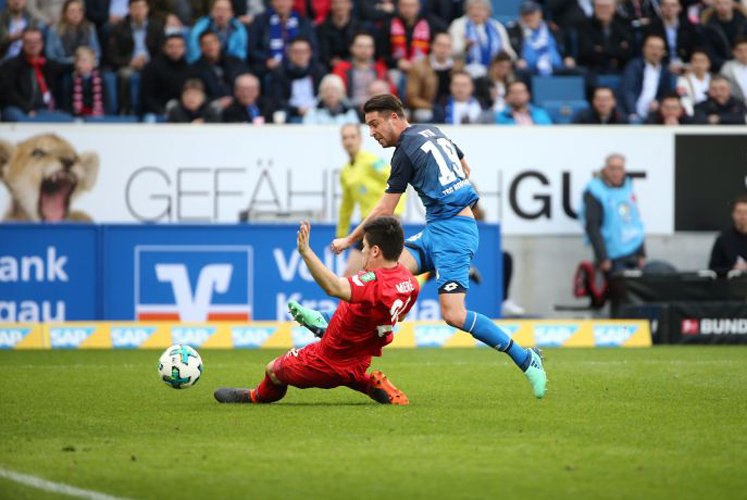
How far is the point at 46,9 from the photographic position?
774 inches

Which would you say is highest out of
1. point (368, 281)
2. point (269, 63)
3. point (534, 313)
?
point (269, 63)

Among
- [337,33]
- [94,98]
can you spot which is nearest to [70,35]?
[94,98]

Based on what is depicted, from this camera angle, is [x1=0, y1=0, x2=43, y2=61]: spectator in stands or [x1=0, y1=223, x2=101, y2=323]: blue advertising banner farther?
[x1=0, y1=0, x2=43, y2=61]: spectator in stands

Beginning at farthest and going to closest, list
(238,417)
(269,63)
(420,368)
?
1. (269,63)
2. (420,368)
3. (238,417)

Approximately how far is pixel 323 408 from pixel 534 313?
28.8 ft

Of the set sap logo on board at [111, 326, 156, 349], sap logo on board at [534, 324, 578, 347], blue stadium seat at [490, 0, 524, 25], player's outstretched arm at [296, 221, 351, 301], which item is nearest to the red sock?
player's outstretched arm at [296, 221, 351, 301]

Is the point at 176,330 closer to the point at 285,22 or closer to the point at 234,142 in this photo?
the point at 234,142

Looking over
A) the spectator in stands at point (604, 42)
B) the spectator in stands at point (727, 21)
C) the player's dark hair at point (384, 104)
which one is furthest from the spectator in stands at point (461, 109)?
the player's dark hair at point (384, 104)

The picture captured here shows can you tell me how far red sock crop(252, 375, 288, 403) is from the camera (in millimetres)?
8719

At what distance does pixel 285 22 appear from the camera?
18.9m

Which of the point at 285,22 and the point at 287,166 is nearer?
the point at 287,166

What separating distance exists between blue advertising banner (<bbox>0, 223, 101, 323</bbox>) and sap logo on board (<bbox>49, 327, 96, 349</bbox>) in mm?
590

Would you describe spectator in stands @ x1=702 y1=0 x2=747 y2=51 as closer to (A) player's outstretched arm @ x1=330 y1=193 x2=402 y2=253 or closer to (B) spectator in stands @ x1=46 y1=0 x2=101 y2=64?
(B) spectator in stands @ x1=46 y1=0 x2=101 y2=64

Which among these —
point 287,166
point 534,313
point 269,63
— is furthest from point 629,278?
point 269,63
